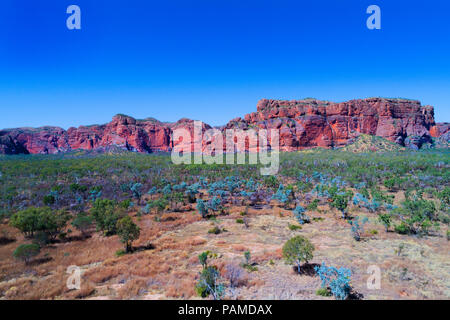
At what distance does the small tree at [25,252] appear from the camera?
1448 centimetres

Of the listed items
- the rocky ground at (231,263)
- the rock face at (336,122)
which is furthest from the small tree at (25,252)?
the rock face at (336,122)

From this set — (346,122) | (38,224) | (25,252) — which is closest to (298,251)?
(25,252)

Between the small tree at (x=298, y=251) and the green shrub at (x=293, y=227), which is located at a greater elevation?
the small tree at (x=298, y=251)

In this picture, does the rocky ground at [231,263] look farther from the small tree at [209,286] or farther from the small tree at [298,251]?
the small tree at [298,251]

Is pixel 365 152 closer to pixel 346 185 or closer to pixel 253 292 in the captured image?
pixel 346 185

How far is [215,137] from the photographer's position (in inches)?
4225

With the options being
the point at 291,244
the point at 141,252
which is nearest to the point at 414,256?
the point at 291,244

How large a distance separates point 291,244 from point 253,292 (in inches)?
163

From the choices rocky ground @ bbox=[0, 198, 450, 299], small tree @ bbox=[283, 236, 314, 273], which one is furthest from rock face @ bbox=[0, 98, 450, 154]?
small tree @ bbox=[283, 236, 314, 273]

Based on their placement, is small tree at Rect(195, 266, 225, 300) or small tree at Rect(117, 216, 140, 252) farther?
small tree at Rect(117, 216, 140, 252)

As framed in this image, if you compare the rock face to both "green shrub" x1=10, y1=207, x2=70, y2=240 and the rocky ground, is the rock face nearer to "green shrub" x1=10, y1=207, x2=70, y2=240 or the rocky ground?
the rocky ground

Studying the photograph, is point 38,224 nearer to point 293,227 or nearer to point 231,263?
point 231,263

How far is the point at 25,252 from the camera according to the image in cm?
1467

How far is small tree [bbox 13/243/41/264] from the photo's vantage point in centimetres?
1448
